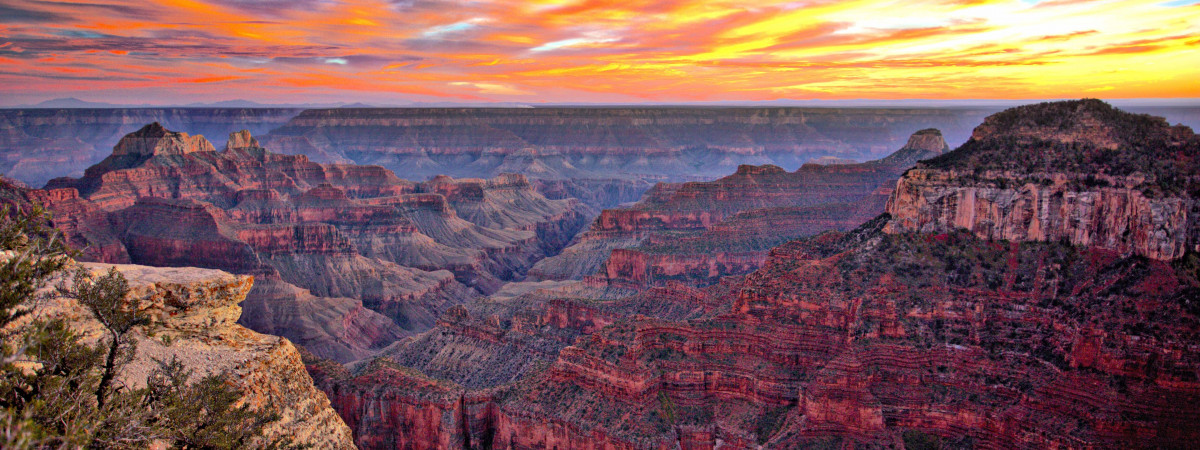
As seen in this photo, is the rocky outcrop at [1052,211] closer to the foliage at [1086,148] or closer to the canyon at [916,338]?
the canyon at [916,338]

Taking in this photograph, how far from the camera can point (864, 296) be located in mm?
41938

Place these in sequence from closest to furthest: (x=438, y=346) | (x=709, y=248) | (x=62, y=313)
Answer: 1. (x=62, y=313)
2. (x=438, y=346)
3. (x=709, y=248)

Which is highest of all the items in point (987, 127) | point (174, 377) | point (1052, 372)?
point (987, 127)

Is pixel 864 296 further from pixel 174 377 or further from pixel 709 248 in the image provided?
pixel 709 248

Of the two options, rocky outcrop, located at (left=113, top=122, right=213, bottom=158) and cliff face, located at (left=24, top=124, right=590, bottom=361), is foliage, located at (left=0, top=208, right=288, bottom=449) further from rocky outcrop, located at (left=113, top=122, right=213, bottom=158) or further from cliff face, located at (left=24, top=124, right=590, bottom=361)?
rocky outcrop, located at (left=113, top=122, right=213, bottom=158)

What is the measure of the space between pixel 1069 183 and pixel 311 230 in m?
94.7

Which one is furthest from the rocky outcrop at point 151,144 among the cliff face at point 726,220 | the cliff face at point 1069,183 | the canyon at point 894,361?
the cliff face at point 1069,183

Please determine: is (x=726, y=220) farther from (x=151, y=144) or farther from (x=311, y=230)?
(x=151, y=144)

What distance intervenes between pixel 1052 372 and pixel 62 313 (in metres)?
37.4

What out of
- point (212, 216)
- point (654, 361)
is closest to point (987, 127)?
point (654, 361)

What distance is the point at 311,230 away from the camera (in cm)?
10875

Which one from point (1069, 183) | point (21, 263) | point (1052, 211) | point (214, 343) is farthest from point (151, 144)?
point (1069, 183)

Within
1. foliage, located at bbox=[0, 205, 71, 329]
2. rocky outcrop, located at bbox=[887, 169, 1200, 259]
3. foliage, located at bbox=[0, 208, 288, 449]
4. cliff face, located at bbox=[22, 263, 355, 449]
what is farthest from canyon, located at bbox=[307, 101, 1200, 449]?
foliage, located at bbox=[0, 205, 71, 329]

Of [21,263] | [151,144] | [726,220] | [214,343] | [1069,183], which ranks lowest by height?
[726,220]
